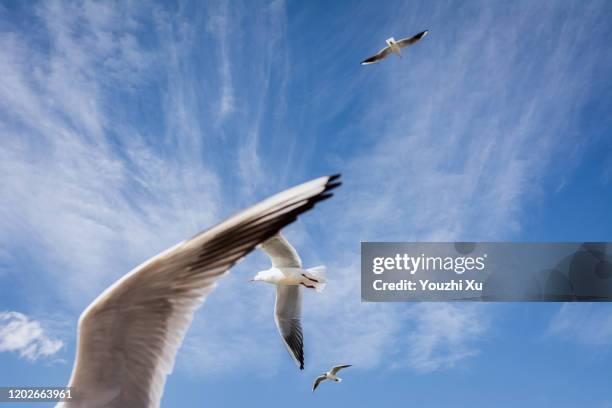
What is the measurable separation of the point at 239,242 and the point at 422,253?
949 cm

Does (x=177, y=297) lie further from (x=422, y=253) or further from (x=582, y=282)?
(x=582, y=282)

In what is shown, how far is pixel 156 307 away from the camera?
9.53 ft

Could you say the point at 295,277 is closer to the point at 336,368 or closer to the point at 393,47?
the point at 336,368

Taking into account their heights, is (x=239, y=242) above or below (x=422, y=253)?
below

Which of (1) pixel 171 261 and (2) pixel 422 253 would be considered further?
(2) pixel 422 253

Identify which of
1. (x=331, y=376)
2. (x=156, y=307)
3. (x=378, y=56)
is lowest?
(x=156, y=307)

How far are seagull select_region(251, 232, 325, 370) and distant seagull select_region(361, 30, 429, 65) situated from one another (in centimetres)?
370

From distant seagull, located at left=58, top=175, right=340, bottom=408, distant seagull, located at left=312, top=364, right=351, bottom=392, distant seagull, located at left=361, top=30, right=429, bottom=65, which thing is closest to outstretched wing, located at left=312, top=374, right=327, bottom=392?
distant seagull, located at left=312, top=364, right=351, bottom=392

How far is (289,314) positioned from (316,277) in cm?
85

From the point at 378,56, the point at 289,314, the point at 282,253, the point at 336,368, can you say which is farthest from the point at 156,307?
the point at 378,56

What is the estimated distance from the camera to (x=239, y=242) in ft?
8.81

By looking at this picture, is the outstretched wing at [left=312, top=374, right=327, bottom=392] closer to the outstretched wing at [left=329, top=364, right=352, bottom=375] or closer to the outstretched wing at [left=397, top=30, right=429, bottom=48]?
the outstretched wing at [left=329, top=364, right=352, bottom=375]

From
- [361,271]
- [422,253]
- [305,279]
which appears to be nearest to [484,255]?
[422,253]

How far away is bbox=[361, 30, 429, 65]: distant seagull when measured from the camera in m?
12.1
